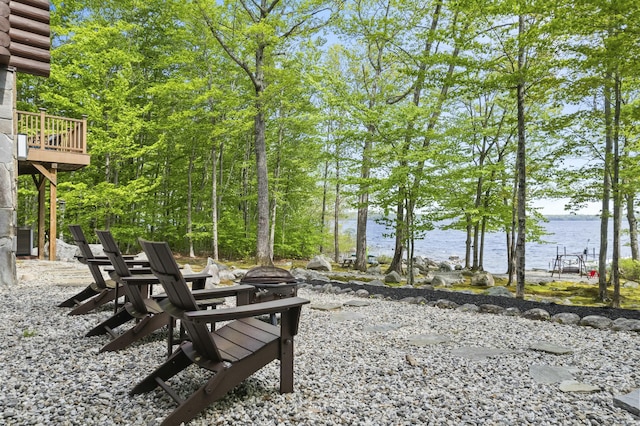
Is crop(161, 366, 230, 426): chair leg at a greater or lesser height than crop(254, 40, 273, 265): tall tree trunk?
lesser

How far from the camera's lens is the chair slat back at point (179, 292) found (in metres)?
2.29

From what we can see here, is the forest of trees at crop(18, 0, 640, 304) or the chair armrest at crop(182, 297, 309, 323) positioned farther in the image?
the forest of trees at crop(18, 0, 640, 304)

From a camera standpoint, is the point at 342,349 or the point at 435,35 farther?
the point at 435,35

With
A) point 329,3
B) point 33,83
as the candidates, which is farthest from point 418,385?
point 33,83

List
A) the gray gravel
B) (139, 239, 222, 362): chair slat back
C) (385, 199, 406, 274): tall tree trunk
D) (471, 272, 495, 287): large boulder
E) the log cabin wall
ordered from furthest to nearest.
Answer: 1. (471, 272, 495, 287): large boulder
2. (385, 199, 406, 274): tall tree trunk
3. the log cabin wall
4. the gray gravel
5. (139, 239, 222, 362): chair slat back

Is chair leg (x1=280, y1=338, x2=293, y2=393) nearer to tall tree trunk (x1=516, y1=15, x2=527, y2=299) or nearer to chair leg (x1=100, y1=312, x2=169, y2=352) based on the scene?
chair leg (x1=100, y1=312, x2=169, y2=352)

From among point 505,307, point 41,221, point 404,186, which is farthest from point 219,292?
point 41,221

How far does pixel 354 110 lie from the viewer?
973 centimetres

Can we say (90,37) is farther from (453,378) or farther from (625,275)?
(625,275)

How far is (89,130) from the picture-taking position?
13.8 meters

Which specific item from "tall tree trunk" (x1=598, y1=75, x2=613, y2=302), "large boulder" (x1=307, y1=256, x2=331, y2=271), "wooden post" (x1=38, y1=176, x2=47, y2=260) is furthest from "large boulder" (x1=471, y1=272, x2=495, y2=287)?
"wooden post" (x1=38, y1=176, x2=47, y2=260)

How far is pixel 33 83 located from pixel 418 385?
56.5 ft

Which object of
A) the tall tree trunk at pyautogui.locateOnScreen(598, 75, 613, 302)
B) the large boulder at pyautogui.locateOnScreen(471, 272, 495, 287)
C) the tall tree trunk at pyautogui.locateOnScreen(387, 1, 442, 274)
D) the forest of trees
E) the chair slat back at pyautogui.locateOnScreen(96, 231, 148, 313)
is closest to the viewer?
the chair slat back at pyautogui.locateOnScreen(96, 231, 148, 313)

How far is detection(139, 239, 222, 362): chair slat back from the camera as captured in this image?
2.29 meters
